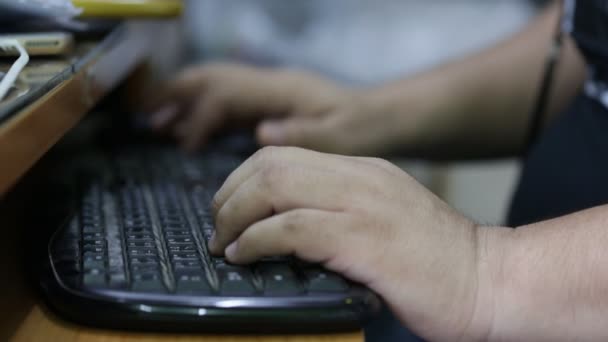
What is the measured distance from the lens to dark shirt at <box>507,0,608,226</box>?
61cm

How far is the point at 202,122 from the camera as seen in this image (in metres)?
0.76

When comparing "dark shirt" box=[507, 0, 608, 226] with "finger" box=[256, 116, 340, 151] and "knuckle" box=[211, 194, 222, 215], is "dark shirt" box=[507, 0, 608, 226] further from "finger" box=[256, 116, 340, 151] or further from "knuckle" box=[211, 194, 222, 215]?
"knuckle" box=[211, 194, 222, 215]

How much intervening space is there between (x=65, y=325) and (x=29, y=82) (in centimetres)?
14

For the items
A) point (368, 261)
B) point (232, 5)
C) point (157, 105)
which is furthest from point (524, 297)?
point (232, 5)

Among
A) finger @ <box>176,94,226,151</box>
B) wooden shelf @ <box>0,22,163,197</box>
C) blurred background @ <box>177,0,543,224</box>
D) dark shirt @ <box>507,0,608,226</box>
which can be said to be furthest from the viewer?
blurred background @ <box>177,0,543,224</box>

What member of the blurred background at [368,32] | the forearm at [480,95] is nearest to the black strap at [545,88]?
the forearm at [480,95]

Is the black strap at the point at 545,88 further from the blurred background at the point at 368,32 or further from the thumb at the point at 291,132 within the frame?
the blurred background at the point at 368,32

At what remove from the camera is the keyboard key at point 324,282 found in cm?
35

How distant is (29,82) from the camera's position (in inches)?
15.3

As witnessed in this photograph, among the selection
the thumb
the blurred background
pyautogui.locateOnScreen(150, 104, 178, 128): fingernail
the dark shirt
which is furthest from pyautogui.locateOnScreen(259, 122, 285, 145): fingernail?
the blurred background

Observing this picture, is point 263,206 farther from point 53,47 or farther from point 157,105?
point 157,105

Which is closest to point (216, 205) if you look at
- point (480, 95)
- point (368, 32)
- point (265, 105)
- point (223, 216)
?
point (223, 216)

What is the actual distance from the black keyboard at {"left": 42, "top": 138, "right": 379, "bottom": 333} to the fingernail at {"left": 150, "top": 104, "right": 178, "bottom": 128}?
33 centimetres

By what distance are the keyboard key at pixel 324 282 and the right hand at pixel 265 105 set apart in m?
0.40
